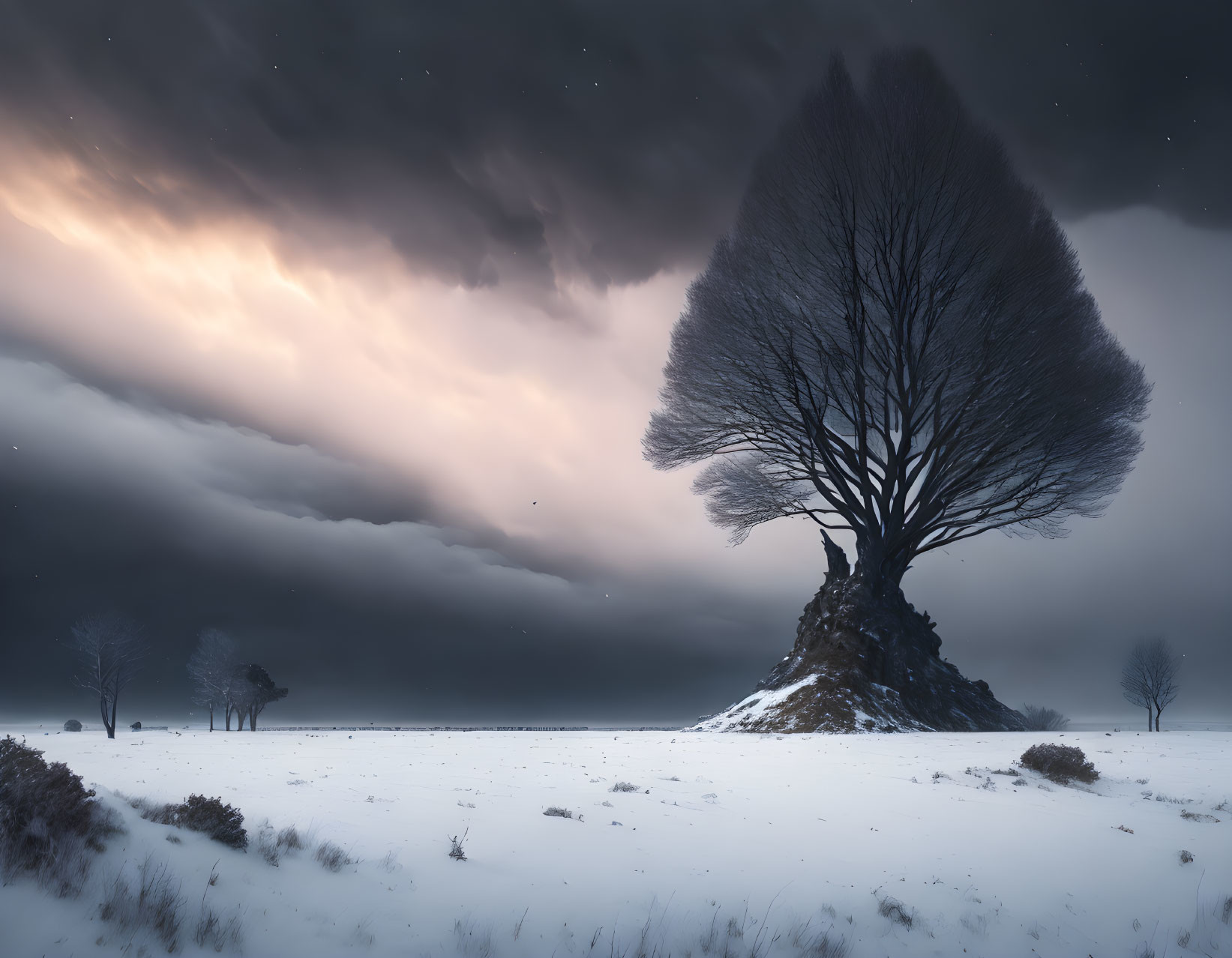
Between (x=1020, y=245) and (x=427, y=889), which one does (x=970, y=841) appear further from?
(x=1020, y=245)

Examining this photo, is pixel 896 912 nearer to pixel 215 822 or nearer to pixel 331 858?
pixel 331 858

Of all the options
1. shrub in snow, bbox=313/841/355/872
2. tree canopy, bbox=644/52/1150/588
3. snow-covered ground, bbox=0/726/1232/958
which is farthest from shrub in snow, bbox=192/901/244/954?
tree canopy, bbox=644/52/1150/588

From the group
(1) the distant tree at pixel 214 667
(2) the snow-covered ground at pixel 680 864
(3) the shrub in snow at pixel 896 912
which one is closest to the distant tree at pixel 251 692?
(1) the distant tree at pixel 214 667

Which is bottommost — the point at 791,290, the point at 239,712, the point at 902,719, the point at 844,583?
the point at 239,712

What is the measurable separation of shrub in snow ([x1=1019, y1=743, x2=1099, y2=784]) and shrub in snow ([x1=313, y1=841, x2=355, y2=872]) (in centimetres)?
901

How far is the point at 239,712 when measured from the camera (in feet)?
147

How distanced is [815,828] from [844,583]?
16.2 meters

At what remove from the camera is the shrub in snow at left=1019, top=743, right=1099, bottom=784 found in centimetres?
881

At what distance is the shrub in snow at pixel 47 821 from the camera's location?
11.3 ft

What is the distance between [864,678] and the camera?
60.3 ft

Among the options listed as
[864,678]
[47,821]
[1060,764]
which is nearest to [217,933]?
[47,821]

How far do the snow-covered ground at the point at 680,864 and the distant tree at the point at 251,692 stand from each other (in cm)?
4046

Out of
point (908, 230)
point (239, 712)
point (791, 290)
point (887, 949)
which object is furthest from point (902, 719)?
point (239, 712)

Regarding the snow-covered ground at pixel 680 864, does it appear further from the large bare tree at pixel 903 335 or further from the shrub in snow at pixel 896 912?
the large bare tree at pixel 903 335
